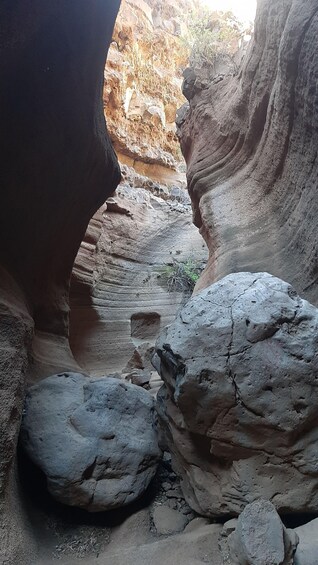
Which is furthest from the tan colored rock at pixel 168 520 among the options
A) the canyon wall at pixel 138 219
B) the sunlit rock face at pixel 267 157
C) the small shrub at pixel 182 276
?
the small shrub at pixel 182 276

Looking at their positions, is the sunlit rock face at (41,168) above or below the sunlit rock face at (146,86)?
below

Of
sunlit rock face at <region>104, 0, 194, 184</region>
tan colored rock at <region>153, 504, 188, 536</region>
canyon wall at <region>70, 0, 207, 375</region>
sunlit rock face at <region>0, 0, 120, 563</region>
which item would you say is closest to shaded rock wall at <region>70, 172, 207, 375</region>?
canyon wall at <region>70, 0, 207, 375</region>

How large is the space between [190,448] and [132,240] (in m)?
7.51

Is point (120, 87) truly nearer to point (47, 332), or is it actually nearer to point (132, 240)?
point (132, 240)

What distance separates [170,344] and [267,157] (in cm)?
298

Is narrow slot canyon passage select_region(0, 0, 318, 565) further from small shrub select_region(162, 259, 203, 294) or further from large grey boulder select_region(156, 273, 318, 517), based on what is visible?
small shrub select_region(162, 259, 203, 294)

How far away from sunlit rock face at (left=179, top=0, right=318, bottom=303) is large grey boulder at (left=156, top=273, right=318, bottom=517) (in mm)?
1243

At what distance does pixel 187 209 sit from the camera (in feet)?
38.5

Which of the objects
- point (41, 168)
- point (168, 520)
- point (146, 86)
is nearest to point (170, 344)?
point (168, 520)

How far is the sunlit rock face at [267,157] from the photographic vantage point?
3.25m

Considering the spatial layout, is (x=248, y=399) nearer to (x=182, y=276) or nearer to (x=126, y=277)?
(x=126, y=277)

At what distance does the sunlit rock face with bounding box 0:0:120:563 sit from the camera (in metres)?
2.33

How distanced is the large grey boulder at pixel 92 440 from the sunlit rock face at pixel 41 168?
10.6 inches

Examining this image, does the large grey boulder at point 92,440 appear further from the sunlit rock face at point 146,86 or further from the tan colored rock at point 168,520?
the sunlit rock face at point 146,86
